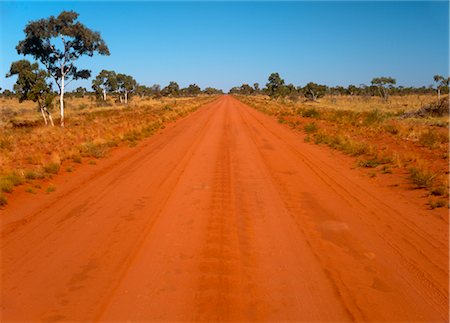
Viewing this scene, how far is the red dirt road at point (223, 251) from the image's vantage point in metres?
4.44

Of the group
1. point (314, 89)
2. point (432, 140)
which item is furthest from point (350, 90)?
point (432, 140)

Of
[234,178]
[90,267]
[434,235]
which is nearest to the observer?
[90,267]

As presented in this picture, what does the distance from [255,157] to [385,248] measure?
8.01 metres

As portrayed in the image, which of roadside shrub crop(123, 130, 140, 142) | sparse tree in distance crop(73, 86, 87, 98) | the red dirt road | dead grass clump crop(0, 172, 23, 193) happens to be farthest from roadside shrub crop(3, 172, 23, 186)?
sparse tree in distance crop(73, 86, 87, 98)

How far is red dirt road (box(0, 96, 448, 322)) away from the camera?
175 inches

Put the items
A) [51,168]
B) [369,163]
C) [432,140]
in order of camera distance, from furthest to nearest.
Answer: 1. [432,140]
2. [369,163]
3. [51,168]

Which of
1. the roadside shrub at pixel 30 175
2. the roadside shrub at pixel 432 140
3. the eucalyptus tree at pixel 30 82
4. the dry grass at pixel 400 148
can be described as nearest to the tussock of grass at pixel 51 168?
the roadside shrub at pixel 30 175

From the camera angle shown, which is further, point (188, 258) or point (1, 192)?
point (1, 192)

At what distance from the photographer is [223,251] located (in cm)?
587

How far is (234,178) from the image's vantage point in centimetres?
1055

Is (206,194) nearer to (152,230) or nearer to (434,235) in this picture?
(152,230)

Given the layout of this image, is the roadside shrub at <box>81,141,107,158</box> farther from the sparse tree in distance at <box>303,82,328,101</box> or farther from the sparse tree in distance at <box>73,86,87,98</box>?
→ the sparse tree in distance at <box>73,86,87,98</box>

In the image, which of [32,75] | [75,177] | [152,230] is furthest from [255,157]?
[32,75]

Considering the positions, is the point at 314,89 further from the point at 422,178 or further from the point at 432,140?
the point at 422,178
